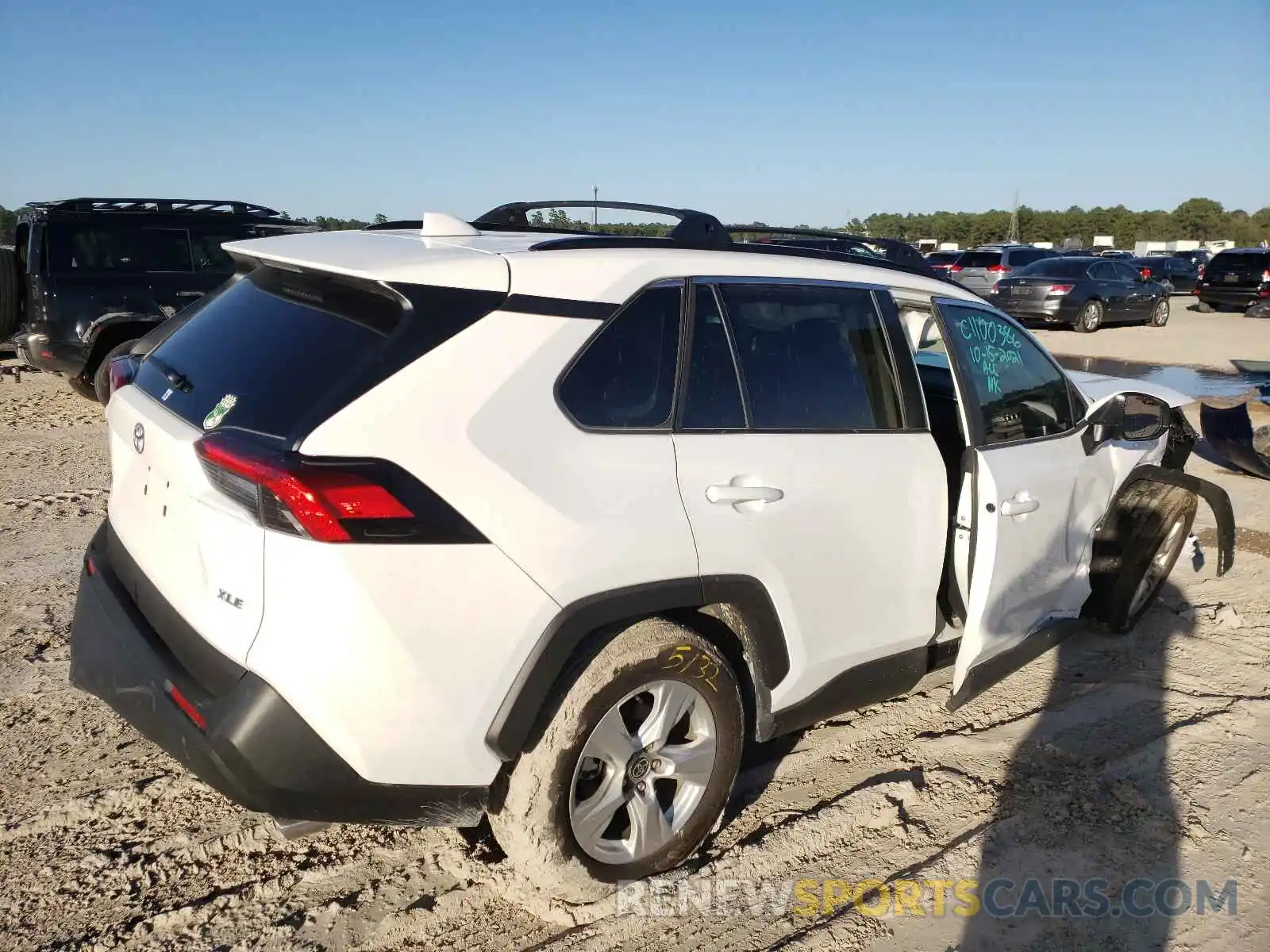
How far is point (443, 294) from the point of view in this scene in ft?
8.30

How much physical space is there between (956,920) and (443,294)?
89.7 inches

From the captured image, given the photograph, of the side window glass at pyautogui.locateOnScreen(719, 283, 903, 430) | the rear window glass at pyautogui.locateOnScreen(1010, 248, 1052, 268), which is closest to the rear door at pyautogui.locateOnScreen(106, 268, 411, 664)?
the side window glass at pyautogui.locateOnScreen(719, 283, 903, 430)

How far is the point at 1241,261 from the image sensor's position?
24.8m

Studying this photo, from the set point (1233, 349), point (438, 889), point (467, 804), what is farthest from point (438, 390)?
point (1233, 349)

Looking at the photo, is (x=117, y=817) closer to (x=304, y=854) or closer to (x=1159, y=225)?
(x=304, y=854)

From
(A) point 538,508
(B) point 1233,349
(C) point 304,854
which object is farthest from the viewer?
(B) point 1233,349

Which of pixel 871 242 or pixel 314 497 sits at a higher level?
pixel 871 242

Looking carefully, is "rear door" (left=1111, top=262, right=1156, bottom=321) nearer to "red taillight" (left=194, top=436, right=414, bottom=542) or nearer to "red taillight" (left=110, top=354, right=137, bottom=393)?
"red taillight" (left=110, top=354, right=137, bottom=393)

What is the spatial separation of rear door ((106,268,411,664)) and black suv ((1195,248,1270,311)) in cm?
2626

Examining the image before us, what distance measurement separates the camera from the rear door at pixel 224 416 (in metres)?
2.41

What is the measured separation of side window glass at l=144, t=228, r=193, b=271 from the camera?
995 cm

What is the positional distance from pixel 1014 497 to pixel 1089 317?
62.0 feet

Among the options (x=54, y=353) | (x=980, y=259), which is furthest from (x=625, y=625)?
(x=980, y=259)

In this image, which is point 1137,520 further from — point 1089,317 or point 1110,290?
point 1110,290
